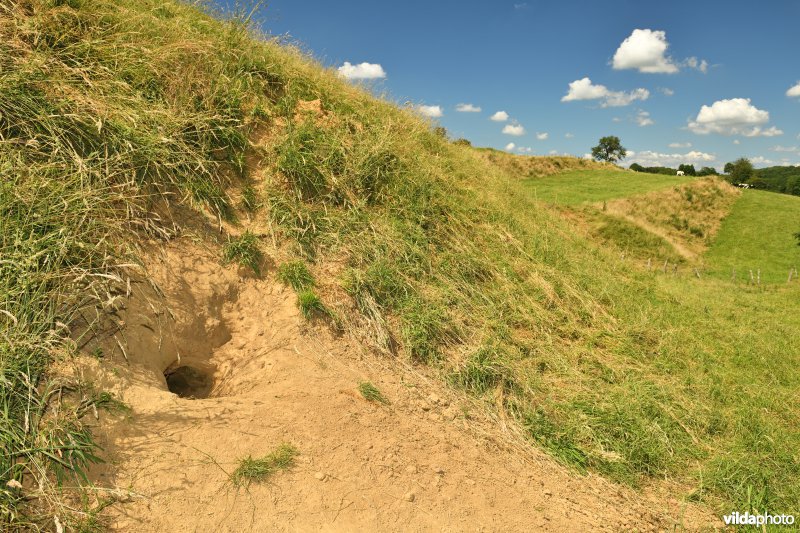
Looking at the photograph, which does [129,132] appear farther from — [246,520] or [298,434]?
[246,520]

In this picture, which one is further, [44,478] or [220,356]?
[220,356]

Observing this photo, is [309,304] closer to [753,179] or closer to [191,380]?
[191,380]

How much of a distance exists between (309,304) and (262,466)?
1.93 m

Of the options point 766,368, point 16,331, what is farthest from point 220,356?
point 766,368

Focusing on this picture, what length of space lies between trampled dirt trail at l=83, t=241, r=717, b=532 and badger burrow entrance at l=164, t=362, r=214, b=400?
0.35 feet

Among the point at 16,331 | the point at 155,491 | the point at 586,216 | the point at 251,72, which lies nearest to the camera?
the point at 155,491

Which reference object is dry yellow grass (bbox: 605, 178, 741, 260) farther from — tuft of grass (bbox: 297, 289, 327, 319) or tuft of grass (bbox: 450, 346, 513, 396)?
tuft of grass (bbox: 297, 289, 327, 319)

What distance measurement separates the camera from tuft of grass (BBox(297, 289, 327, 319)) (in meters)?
4.82

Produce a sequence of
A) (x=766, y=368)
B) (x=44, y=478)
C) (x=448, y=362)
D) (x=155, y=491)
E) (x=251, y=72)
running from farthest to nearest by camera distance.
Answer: (x=766, y=368)
(x=251, y=72)
(x=448, y=362)
(x=155, y=491)
(x=44, y=478)

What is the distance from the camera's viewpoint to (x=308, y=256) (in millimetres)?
5453

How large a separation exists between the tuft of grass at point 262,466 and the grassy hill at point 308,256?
0.89m

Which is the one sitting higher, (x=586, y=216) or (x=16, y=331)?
(x=586, y=216)

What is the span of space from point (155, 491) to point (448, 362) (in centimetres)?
320

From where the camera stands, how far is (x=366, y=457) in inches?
144
